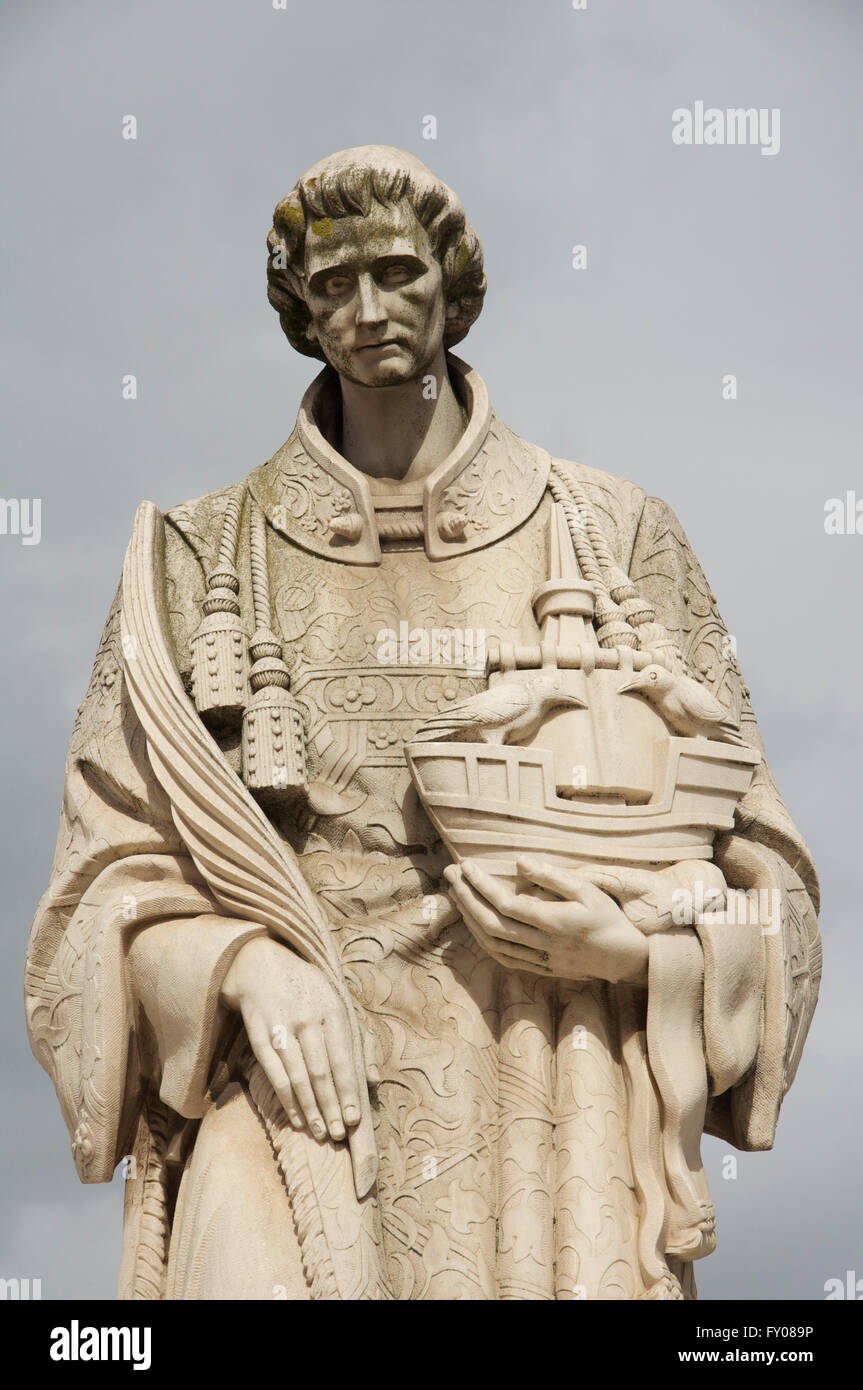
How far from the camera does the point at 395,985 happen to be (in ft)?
28.5

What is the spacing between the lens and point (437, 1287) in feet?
27.2

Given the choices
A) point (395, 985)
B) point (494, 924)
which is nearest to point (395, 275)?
→ point (494, 924)

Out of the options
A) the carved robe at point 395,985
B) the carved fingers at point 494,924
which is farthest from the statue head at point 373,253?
the carved fingers at point 494,924

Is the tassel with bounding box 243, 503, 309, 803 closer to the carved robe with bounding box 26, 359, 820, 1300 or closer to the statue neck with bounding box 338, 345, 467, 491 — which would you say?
the carved robe with bounding box 26, 359, 820, 1300

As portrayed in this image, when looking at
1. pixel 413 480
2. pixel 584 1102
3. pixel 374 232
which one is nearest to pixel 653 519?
pixel 413 480

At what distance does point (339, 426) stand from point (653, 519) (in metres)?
1.11

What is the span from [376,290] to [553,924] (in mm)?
2104

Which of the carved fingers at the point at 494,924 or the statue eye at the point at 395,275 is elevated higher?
the statue eye at the point at 395,275

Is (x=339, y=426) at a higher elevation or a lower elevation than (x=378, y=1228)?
higher

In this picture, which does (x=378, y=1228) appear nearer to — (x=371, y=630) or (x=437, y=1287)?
(x=437, y=1287)

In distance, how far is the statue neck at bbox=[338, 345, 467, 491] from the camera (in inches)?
365

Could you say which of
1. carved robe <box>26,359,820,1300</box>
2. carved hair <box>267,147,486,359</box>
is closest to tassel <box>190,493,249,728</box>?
carved robe <box>26,359,820,1300</box>

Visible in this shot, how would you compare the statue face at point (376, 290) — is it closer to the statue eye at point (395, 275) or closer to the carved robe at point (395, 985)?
the statue eye at point (395, 275)

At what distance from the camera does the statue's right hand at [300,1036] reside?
819 cm
